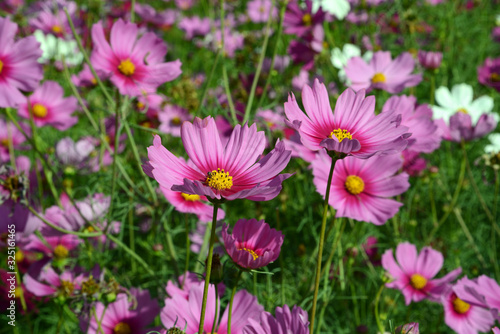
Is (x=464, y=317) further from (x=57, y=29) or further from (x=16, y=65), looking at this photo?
(x=57, y=29)

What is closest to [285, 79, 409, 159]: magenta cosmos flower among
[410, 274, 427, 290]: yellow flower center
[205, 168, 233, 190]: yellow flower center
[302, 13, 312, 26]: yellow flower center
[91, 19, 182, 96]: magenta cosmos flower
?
[205, 168, 233, 190]: yellow flower center

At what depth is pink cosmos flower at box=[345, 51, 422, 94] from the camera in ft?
3.72

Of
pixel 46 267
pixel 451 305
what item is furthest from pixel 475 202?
pixel 46 267

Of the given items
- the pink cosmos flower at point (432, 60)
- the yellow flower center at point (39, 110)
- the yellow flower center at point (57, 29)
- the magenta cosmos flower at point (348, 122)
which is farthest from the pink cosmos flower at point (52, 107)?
the pink cosmos flower at point (432, 60)

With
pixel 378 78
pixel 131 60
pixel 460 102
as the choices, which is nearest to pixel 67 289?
pixel 131 60

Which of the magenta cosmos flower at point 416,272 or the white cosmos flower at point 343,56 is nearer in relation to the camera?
the magenta cosmos flower at point 416,272

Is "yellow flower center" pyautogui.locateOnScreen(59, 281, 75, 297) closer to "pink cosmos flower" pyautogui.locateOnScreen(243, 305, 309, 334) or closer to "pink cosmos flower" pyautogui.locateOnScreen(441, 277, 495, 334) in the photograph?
"pink cosmos flower" pyautogui.locateOnScreen(243, 305, 309, 334)

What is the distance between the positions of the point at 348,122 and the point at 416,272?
526mm

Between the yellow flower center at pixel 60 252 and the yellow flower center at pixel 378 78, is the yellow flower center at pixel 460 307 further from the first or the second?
the yellow flower center at pixel 60 252

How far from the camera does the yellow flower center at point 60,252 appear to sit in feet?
3.23

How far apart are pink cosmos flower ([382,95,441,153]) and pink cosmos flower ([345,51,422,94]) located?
0.17 metres

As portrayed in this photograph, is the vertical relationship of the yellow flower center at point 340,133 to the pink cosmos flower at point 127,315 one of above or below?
above

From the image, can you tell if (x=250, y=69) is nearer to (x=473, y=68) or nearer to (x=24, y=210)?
(x=473, y=68)

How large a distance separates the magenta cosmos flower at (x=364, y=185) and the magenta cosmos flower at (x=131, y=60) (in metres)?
0.36
